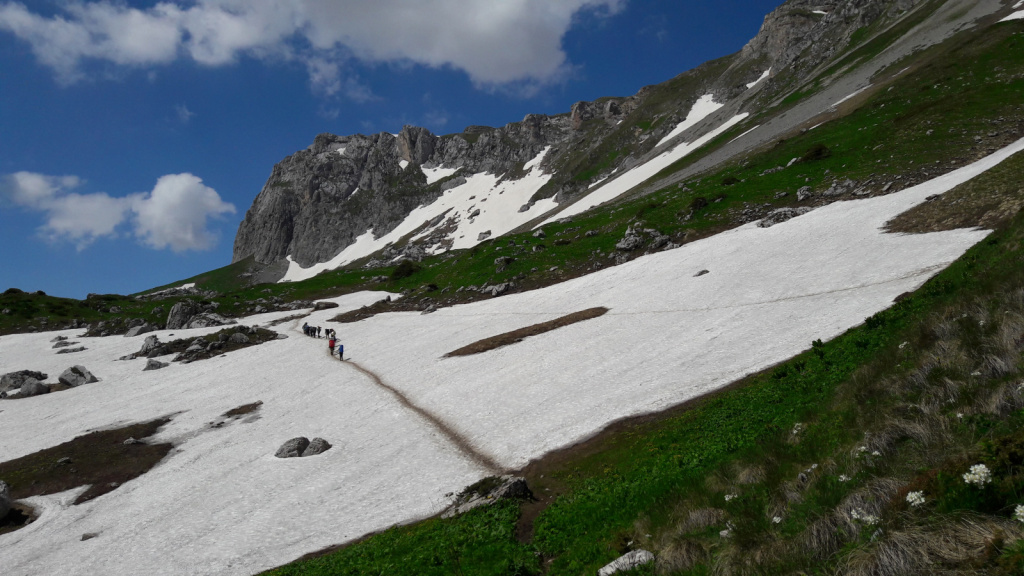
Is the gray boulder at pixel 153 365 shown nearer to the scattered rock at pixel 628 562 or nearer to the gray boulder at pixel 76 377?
the gray boulder at pixel 76 377

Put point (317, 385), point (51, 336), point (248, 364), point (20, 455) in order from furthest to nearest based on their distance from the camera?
point (51, 336) < point (248, 364) < point (317, 385) < point (20, 455)

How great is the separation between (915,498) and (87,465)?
132 feet

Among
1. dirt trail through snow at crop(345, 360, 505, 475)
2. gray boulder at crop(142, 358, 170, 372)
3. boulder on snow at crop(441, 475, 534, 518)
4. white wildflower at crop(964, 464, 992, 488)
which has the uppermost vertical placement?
gray boulder at crop(142, 358, 170, 372)

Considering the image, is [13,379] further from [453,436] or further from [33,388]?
[453,436]

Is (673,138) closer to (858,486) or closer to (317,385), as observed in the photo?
(317,385)

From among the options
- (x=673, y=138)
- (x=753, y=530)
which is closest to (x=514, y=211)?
(x=673, y=138)

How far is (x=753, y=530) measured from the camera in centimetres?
736

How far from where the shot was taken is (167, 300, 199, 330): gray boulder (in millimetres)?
79375

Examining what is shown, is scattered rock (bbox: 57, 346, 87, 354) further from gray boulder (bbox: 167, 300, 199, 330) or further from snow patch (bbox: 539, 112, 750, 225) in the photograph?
snow patch (bbox: 539, 112, 750, 225)

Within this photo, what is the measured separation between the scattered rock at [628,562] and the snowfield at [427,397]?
1022 centimetres

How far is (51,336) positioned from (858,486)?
349 ft

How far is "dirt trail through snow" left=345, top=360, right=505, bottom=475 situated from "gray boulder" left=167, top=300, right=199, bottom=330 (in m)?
63.6

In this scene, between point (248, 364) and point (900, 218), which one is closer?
point (900, 218)

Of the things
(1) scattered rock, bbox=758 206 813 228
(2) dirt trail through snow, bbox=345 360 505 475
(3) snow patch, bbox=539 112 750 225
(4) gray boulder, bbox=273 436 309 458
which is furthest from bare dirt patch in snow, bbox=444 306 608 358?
(3) snow patch, bbox=539 112 750 225
